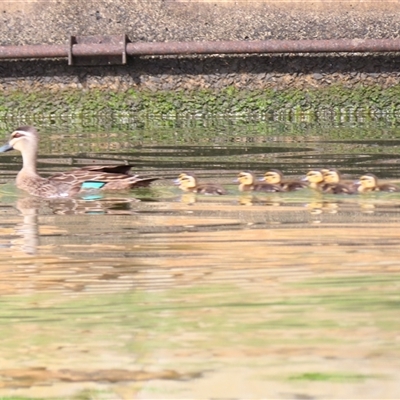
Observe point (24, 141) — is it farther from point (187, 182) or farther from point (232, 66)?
point (232, 66)

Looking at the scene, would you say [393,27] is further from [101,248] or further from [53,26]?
[101,248]

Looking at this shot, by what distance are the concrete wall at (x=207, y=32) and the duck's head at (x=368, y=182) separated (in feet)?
16.8

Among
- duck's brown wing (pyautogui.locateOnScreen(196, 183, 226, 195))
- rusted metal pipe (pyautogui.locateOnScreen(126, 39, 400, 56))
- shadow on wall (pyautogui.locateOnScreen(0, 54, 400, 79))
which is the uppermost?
rusted metal pipe (pyautogui.locateOnScreen(126, 39, 400, 56))

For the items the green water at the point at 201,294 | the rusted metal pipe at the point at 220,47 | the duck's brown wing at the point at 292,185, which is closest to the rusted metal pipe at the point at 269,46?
the rusted metal pipe at the point at 220,47

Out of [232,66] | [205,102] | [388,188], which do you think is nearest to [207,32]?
[232,66]

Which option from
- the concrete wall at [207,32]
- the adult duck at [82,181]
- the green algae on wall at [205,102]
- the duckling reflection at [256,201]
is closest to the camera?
the duckling reflection at [256,201]

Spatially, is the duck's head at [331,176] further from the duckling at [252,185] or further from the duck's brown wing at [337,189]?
the duckling at [252,185]

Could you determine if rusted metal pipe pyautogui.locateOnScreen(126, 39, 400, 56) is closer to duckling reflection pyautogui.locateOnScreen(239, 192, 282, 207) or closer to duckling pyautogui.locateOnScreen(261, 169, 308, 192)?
duckling pyautogui.locateOnScreen(261, 169, 308, 192)

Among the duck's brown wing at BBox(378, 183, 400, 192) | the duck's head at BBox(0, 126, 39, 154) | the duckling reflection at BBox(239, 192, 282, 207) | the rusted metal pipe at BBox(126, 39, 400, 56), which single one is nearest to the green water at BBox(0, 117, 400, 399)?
the duckling reflection at BBox(239, 192, 282, 207)

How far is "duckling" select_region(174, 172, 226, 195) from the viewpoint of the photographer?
291 inches

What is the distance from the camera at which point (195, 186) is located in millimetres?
7465

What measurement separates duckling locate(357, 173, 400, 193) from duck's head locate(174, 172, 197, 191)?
3.17 feet

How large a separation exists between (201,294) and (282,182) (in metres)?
3.22

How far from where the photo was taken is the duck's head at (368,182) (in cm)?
712
